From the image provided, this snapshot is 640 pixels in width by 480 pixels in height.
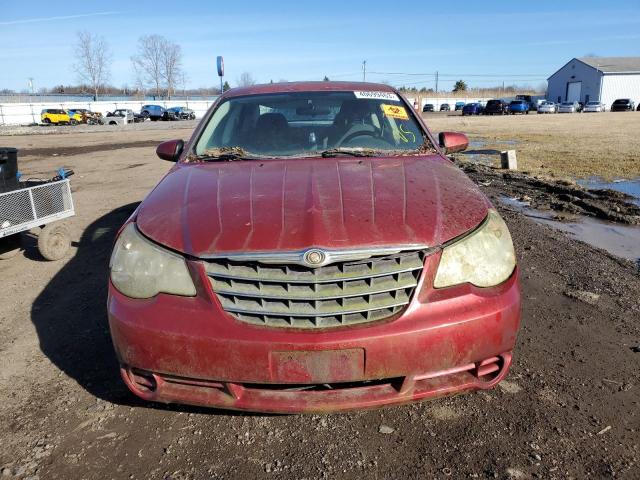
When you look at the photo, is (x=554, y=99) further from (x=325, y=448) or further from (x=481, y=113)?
(x=325, y=448)

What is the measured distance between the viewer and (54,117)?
151ft

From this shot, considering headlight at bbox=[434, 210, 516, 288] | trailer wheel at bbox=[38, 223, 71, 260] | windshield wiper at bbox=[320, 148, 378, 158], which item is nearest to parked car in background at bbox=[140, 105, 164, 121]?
trailer wheel at bbox=[38, 223, 71, 260]

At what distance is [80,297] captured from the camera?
4145 mm

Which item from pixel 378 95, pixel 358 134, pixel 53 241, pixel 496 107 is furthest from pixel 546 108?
pixel 53 241

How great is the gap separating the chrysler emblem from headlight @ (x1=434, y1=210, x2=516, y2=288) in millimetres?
510

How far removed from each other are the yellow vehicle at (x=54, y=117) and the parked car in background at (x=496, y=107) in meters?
43.2

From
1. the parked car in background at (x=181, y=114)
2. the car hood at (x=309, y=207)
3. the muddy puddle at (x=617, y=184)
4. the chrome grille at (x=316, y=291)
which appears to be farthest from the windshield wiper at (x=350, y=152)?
the parked car in background at (x=181, y=114)

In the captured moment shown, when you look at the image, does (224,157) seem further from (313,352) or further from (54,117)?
(54,117)

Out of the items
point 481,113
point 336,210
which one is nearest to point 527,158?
point 336,210

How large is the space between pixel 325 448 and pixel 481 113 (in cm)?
6019

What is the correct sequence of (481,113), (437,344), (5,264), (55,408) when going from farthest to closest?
(481,113) < (5,264) < (55,408) < (437,344)

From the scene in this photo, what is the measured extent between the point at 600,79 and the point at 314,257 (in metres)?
79.7

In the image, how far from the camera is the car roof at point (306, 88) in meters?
4.01

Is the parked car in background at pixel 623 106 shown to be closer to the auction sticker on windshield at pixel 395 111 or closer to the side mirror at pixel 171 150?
the auction sticker on windshield at pixel 395 111
